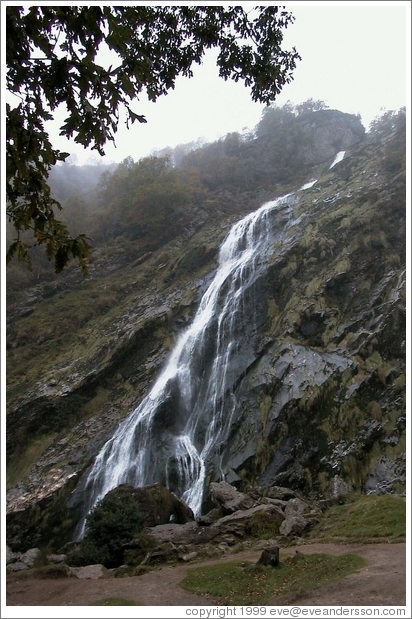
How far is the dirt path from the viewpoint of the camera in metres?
7.02

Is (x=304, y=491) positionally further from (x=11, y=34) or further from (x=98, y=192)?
(x=98, y=192)

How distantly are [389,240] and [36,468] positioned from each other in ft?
60.3

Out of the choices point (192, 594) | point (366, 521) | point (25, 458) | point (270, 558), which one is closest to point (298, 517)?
point (366, 521)

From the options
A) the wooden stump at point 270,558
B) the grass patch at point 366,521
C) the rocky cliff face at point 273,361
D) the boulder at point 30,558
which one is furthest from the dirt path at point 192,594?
the rocky cliff face at point 273,361

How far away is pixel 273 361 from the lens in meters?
19.3

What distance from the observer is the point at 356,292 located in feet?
67.5

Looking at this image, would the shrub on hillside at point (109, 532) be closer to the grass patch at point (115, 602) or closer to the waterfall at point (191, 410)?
the waterfall at point (191, 410)

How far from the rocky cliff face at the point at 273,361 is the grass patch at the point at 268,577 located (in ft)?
18.8

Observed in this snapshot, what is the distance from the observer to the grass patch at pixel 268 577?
8.06 metres

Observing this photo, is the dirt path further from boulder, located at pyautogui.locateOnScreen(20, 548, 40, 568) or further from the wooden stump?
boulder, located at pyautogui.locateOnScreen(20, 548, 40, 568)

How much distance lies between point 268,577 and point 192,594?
1.40 metres

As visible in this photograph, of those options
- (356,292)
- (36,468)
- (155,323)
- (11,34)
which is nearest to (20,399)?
(36,468)

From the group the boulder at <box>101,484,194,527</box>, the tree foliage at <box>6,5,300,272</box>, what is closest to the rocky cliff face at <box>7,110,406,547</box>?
the boulder at <box>101,484,194,527</box>

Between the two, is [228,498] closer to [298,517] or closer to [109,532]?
[298,517]
